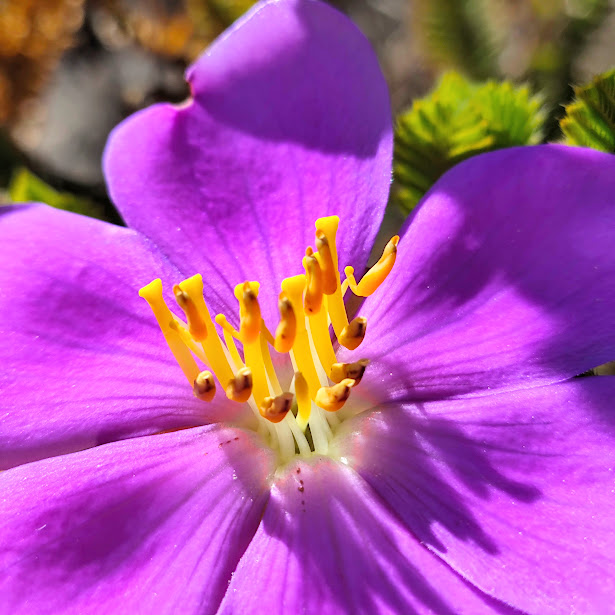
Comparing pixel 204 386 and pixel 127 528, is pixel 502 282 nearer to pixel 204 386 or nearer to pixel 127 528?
pixel 204 386

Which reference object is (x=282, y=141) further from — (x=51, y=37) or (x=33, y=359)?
(x=51, y=37)

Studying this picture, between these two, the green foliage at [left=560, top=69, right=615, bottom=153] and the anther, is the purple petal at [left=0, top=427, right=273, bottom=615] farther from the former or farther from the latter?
the green foliage at [left=560, top=69, right=615, bottom=153]

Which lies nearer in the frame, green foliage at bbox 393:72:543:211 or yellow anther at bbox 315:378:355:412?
yellow anther at bbox 315:378:355:412

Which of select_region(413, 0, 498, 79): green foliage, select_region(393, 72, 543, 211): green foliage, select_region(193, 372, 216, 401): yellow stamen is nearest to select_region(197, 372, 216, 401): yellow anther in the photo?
select_region(193, 372, 216, 401): yellow stamen

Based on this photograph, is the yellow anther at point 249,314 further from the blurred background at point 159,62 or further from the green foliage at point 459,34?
the green foliage at point 459,34

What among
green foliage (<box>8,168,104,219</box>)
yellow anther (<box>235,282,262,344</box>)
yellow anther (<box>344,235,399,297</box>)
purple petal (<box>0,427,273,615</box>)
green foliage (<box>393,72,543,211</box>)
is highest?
green foliage (<box>8,168,104,219</box>)

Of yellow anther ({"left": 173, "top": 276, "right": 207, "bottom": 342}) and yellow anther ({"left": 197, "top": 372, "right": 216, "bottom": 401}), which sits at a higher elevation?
yellow anther ({"left": 173, "top": 276, "right": 207, "bottom": 342})
